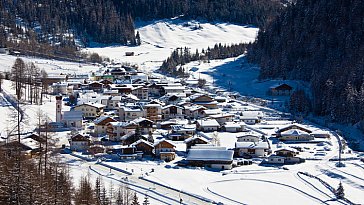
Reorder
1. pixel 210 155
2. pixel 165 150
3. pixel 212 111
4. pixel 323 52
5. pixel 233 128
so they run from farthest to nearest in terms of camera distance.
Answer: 1. pixel 323 52
2. pixel 212 111
3. pixel 233 128
4. pixel 165 150
5. pixel 210 155

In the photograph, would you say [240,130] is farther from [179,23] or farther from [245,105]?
[179,23]

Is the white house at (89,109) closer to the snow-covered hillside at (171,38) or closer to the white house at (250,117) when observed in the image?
the white house at (250,117)

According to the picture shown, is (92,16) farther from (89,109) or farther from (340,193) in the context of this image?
(340,193)

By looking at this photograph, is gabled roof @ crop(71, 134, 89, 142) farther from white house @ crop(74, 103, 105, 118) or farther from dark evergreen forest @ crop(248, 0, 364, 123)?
dark evergreen forest @ crop(248, 0, 364, 123)

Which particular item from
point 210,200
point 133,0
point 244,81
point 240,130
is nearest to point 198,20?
point 133,0

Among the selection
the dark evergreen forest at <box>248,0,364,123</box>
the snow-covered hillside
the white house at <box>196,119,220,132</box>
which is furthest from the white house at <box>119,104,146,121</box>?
the snow-covered hillside

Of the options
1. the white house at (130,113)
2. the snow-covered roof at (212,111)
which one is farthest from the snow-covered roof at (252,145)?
the white house at (130,113)

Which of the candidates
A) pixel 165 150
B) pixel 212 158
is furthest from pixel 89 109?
pixel 212 158
